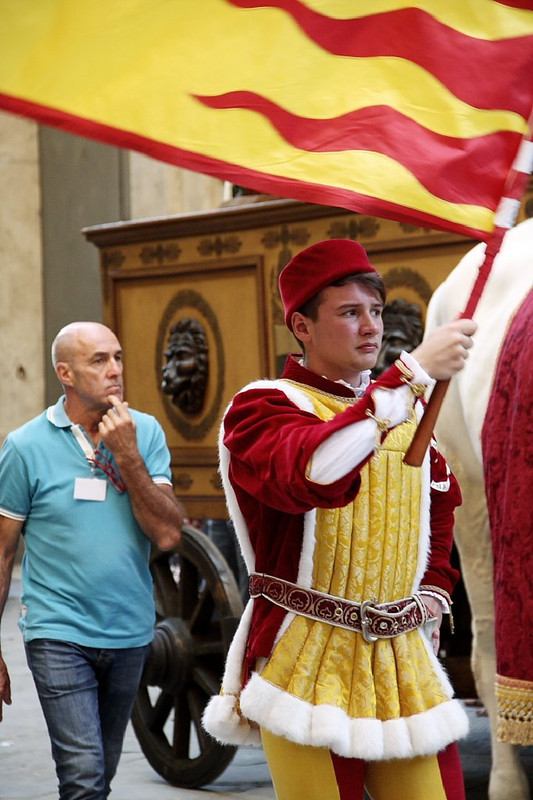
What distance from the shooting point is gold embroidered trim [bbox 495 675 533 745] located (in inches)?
152

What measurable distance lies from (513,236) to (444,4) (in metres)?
1.88

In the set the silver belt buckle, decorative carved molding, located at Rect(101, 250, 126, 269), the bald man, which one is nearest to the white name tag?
the bald man

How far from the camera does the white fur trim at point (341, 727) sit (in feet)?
9.05

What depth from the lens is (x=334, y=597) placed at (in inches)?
112

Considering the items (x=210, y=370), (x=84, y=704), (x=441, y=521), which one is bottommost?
(x=84, y=704)

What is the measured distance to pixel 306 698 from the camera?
280 cm

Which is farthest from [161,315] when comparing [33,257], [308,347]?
[33,257]

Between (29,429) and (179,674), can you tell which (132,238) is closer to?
(179,674)

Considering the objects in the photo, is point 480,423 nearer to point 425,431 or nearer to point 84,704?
point 84,704

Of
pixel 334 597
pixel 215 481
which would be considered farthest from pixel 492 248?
pixel 215 481

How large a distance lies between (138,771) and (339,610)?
3382 millimetres

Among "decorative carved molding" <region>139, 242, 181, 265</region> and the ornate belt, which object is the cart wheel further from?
the ornate belt

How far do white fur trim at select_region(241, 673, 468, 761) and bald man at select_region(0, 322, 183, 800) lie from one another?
1180 mm

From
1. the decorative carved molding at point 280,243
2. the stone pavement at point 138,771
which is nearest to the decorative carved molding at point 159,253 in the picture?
the decorative carved molding at point 280,243
